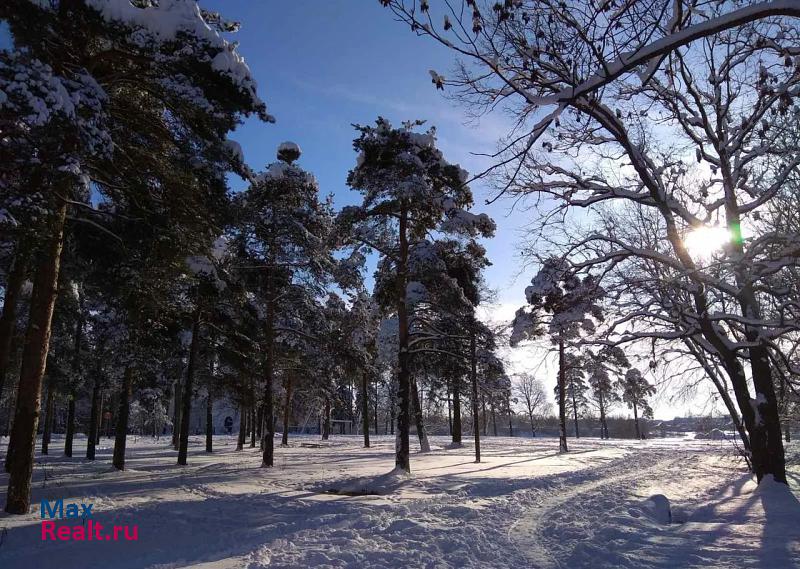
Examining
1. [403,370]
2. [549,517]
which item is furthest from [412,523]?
[403,370]

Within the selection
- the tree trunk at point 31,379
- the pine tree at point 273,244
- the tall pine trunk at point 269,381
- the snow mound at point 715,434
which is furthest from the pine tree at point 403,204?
the snow mound at point 715,434

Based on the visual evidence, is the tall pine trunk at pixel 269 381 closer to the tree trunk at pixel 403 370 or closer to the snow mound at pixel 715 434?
the tree trunk at pixel 403 370

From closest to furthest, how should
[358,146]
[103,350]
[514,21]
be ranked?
[514,21]
[358,146]
[103,350]

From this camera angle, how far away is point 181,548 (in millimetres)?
6535

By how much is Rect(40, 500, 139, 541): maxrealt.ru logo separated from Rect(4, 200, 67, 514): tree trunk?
565mm

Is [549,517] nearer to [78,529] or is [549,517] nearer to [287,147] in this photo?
[78,529]

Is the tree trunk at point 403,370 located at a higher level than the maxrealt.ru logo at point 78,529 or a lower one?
higher

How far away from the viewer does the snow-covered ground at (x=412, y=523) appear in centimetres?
607

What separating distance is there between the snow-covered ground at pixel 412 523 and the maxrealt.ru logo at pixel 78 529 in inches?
6.5

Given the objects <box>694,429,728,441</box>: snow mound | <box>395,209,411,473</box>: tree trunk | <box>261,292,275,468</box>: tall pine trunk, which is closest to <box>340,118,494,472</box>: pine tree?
<box>395,209,411,473</box>: tree trunk

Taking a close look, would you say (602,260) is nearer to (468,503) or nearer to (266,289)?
(468,503)

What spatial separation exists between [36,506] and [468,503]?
7.92m

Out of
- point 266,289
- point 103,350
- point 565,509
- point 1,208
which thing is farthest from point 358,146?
point 103,350

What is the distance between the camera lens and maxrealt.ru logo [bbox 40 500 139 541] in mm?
6816
